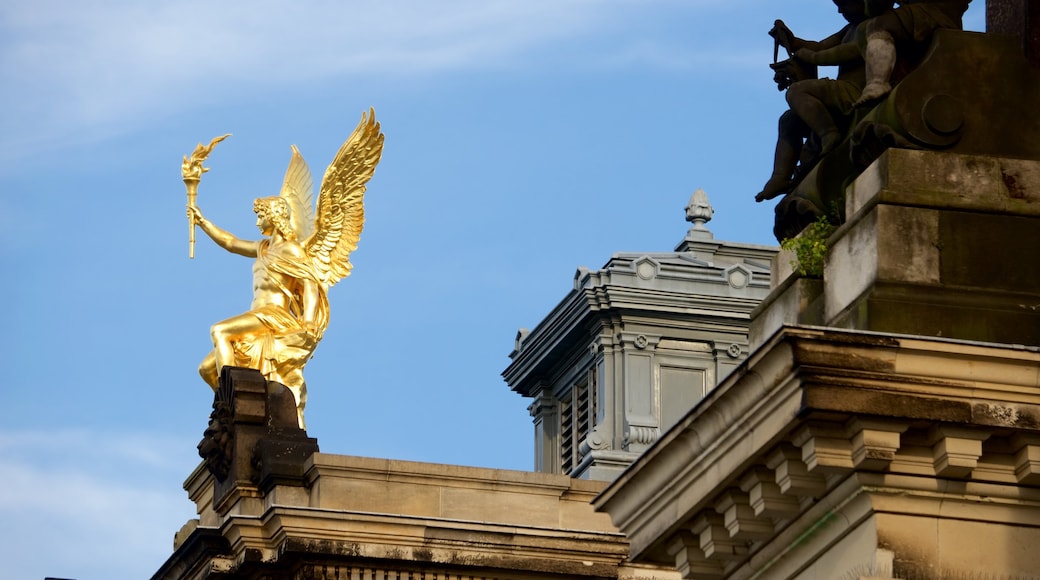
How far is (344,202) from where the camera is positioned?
139 feet

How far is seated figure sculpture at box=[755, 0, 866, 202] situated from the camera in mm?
21859

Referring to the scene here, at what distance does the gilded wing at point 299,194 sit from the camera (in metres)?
42.0

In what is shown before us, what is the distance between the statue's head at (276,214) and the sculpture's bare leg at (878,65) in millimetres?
21174

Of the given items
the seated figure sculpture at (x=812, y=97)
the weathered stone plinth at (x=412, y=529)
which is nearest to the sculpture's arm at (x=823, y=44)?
the seated figure sculpture at (x=812, y=97)

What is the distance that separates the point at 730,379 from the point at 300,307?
862 inches

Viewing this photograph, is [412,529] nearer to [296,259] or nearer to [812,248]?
[296,259]

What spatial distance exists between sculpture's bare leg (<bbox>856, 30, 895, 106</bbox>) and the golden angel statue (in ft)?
63.7

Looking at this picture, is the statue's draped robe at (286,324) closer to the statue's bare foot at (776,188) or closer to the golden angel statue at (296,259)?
the golden angel statue at (296,259)

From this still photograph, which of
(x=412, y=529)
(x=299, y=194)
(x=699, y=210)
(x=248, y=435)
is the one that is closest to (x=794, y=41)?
(x=412, y=529)

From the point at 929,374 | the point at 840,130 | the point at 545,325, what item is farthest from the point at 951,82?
the point at 545,325

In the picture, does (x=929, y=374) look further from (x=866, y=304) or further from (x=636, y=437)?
(x=636, y=437)

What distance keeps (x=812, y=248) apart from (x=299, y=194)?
21992 mm

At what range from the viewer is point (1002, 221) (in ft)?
66.5

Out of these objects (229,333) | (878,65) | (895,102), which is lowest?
(895,102)
